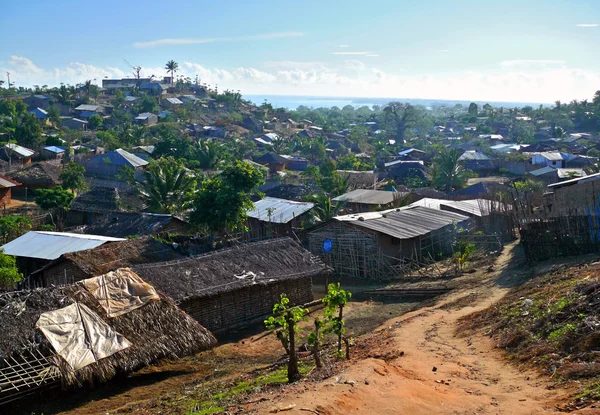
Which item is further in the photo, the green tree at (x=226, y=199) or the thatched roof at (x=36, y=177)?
the thatched roof at (x=36, y=177)

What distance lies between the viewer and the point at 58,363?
1193 cm

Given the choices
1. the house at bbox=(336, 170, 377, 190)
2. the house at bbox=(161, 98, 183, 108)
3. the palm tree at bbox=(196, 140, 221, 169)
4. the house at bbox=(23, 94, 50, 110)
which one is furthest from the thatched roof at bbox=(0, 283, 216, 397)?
the house at bbox=(161, 98, 183, 108)

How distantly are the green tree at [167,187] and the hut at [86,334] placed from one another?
514 inches

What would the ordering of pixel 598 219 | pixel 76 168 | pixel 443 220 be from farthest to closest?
pixel 76 168, pixel 443 220, pixel 598 219

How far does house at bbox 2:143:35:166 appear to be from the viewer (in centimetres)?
4425

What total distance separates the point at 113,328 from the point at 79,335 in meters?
0.78

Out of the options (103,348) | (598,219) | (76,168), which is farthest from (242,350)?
(76,168)

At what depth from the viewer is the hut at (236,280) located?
16.3m

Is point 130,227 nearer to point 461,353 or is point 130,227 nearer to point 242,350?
point 242,350

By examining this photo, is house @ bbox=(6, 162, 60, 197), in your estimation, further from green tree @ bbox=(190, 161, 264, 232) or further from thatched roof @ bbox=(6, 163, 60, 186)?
green tree @ bbox=(190, 161, 264, 232)

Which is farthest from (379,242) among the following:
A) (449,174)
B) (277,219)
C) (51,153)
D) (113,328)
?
(51,153)

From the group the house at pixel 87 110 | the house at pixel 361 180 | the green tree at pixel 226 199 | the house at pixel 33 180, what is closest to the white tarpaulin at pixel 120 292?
the green tree at pixel 226 199

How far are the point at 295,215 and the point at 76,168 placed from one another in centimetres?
1653

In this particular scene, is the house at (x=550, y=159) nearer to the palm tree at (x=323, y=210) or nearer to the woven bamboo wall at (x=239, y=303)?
the palm tree at (x=323, y=210)
